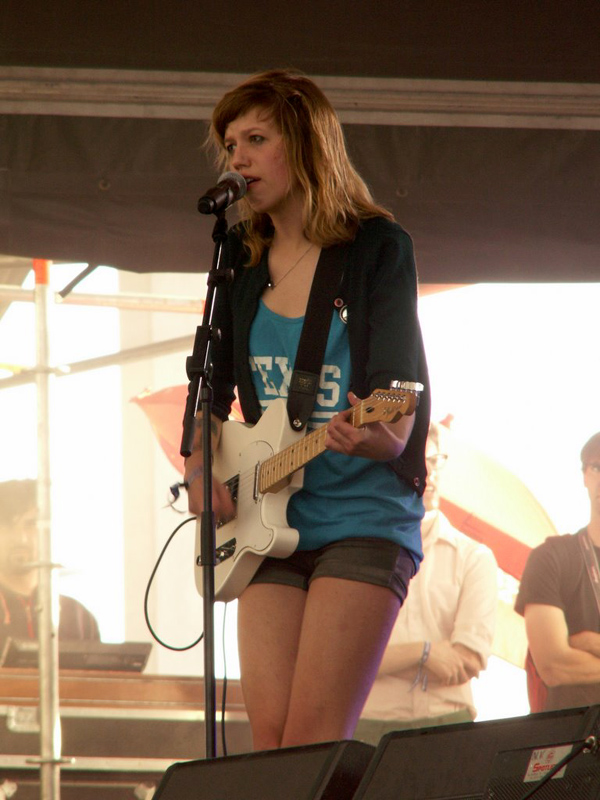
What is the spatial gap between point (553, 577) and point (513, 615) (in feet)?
0.68

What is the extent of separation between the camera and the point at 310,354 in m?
2.21

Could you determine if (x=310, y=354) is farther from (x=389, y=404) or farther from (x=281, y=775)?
(x=281, y=775)

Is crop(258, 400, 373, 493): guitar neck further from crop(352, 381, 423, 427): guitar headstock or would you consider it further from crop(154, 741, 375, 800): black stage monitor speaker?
crop(154, 741, 375, 800): black stage monitor speaker

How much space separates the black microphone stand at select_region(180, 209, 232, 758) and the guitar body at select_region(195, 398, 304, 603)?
0.25 ft

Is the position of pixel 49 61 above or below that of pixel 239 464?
above

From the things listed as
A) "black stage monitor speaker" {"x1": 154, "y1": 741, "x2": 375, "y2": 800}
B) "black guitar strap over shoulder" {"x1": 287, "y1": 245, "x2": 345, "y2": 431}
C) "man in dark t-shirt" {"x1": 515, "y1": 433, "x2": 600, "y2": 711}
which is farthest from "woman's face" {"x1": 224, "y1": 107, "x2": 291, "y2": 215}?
"man in dark t-shirt" {"x1": 515, "y1": 433, "x2": 600, "y2": 711}

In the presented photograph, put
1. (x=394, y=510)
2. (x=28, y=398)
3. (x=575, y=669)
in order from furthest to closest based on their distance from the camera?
1. (x=28, y=398)
2. (x=575, y=669)
3. (x=394, y=510)

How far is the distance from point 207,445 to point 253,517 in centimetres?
19

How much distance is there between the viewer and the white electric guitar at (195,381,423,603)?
2.01 meters

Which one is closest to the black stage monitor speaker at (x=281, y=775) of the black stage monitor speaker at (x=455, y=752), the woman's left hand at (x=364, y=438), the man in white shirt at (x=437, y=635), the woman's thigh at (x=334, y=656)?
the black stage monitor speaker at (x=455, y=752)

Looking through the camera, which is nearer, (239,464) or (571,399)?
(239,464)

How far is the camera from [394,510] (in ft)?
7.04

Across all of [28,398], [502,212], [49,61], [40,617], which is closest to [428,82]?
[502,212]

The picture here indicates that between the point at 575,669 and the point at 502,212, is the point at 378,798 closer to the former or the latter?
the point at 575,669
